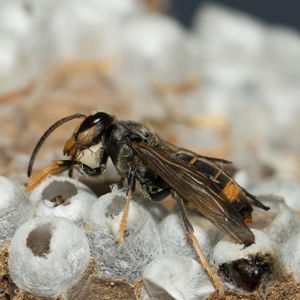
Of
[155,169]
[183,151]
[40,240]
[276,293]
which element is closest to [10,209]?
[40,240]

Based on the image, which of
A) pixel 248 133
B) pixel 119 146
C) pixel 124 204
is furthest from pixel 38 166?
pixel 248 133

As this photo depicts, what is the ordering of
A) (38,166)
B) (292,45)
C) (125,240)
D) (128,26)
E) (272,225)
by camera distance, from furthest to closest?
(292,45) → (128,26) → (38,166) → (272,225) → (125,240)

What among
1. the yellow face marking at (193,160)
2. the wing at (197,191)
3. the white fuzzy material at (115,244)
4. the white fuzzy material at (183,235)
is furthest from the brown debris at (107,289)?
the yellow face marking at (193,160)

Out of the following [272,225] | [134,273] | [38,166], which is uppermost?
[272,225]

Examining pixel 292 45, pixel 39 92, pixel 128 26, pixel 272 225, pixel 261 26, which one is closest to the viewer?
pixel 272 225

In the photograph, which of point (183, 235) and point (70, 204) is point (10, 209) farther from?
point (183, 235)

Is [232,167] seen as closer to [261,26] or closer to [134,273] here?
[134,273]
